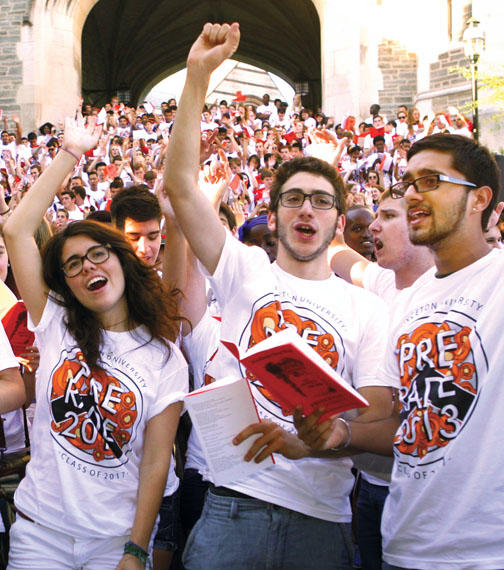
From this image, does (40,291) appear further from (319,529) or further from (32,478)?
(319,529)

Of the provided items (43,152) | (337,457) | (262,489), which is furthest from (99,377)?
(43,152)

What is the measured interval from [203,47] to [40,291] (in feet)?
3.36

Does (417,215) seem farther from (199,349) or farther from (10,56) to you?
(10,56)

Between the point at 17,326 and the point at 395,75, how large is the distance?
1730 centimetres

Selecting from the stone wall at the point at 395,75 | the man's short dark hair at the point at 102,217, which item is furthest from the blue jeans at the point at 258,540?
the stone wall at the point at 395,75

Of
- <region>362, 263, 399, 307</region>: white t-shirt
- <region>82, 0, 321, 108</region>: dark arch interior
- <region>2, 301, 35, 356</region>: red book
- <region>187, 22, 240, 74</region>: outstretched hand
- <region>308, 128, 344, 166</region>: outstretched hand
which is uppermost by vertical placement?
<region>82, 0, 321, 108</region>: dark arch interior

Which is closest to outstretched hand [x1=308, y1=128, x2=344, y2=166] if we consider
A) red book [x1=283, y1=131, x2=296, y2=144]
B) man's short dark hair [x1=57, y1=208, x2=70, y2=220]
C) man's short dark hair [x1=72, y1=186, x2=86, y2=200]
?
man's short dark hair [x1=57, y1=208, x2=70, y2=220]

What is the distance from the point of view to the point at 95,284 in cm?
243

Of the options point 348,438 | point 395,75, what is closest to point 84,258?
point 348,438

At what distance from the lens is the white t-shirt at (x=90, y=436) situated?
2.17 m

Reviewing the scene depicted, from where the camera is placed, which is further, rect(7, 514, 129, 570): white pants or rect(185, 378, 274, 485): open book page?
rect(7, 514, 129, 570): white pants

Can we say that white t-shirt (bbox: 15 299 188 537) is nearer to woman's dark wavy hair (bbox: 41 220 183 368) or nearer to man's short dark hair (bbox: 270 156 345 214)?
woman's dark wavy hair (bbox: 41 220 183 368)

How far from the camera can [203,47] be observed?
2232 millimetres

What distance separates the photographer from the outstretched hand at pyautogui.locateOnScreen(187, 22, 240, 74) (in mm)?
2191
